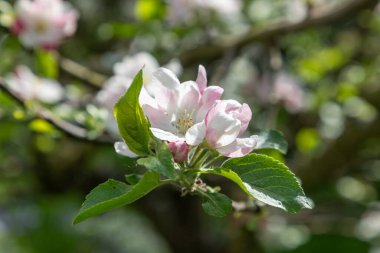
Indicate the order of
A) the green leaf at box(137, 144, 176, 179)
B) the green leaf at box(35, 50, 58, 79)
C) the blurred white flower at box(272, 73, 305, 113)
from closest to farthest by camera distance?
the green leaf at box(137, 144, 176, 179) → the green leaf at box(35, 50, 58, 79) → the blurred white flower at box(272, 73, 305, 113)

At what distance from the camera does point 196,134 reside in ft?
3.01

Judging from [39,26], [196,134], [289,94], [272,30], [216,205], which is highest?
[196,134]

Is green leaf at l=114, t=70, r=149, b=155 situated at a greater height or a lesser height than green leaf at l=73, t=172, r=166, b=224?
greater

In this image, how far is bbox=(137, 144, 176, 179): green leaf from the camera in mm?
859

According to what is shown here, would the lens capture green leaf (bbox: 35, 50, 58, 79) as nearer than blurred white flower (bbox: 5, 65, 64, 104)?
No

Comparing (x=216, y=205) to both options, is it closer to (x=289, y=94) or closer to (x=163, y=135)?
(x=163, y=135)

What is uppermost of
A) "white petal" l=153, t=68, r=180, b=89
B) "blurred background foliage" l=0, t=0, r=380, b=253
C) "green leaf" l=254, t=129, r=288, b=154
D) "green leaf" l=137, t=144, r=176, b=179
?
"white petal" l=153, t=68, r=180, b=89

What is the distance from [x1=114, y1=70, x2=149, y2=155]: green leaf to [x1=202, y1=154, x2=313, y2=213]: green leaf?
102 millimetres

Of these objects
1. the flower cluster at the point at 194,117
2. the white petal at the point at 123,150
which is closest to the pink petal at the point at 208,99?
the flower cluster at the point at 194,117

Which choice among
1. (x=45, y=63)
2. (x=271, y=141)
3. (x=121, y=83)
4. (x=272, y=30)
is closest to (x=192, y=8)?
(x=272, y=30)

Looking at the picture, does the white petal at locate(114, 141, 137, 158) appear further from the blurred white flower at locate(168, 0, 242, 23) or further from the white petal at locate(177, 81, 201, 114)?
the blurred white flower at locate(168, 0, 242, 23)

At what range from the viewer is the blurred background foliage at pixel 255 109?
224 centimetres

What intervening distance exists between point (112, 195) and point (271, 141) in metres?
0.37

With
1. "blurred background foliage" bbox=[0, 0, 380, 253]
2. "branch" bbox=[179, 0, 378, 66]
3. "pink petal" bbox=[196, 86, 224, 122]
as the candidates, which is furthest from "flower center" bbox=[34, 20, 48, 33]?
"pink petal" bbox=[196, 86, 224, 122]
